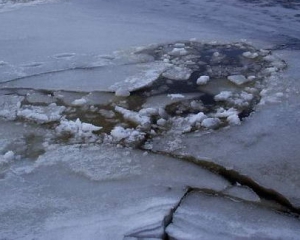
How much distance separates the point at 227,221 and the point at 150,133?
2.59 feet

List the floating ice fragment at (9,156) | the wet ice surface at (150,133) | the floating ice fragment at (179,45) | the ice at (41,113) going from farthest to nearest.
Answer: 1. the floating ice fragment at (179,45)
2. the ice at (41,113)
3. the floating ice fragment at (9,156)
4. the wet ice surface at (150,133)

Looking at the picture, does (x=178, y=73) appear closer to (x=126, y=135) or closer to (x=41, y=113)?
(x=126, y=135)

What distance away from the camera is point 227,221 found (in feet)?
5.20

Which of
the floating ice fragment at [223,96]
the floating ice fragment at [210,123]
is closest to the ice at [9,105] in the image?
the floating ice fragment at [210,123]

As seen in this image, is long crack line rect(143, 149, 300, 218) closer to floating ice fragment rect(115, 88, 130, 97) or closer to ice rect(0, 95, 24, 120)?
floating ice fragment rect(115, 88, 130, 97)

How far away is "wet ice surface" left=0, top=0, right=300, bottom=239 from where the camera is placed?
1624 millimetres

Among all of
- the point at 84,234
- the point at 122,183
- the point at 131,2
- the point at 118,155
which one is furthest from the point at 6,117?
the point at 131,2

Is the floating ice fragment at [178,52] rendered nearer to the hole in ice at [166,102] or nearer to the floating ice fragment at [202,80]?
the hole in ice at [166,102]

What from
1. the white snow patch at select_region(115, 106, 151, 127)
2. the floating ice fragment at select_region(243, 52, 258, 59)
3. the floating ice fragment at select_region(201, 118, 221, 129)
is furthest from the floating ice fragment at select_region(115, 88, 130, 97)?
the floating ice fragment at select_region(243, 52, 258, 59)

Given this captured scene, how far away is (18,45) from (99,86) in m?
1.46

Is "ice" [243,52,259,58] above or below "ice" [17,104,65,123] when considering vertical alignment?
above

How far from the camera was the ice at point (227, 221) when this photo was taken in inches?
59.6

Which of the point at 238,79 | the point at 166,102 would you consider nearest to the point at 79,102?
the point at 166,102

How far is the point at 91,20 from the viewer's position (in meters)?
4.62
